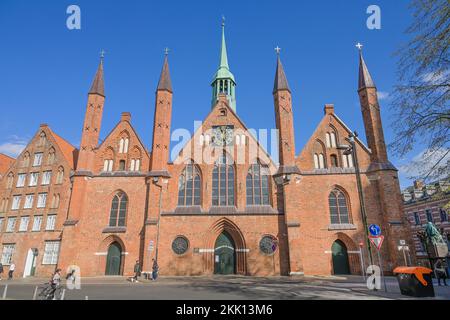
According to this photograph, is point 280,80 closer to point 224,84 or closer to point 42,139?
point 224,84

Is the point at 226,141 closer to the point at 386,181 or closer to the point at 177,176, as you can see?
the point at 177,176

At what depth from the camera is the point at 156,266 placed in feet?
70.4

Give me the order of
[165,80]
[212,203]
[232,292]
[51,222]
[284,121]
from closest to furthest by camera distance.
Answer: [232,292] < [212,203] < [284,121] < [51,222] < [165,80]

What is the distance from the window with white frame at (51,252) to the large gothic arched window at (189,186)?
12.9m

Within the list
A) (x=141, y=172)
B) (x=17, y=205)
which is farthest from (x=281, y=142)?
(x=17, y=205)

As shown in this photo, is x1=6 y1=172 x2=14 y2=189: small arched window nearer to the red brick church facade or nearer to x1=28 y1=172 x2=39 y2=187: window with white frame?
x1=28 y1=172 x2=39 y2=187: window with white frame

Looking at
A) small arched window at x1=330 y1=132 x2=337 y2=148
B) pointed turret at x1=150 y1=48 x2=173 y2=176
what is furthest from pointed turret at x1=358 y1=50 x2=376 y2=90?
pointed turret at x1=150 y1=48 x2=173 y2=176

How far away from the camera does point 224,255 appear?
24.5 metres

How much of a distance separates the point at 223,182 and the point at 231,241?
541 centimetres

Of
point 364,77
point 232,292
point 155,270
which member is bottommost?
point 232,292

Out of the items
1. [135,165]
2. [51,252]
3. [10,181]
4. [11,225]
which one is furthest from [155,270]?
[10,181]
